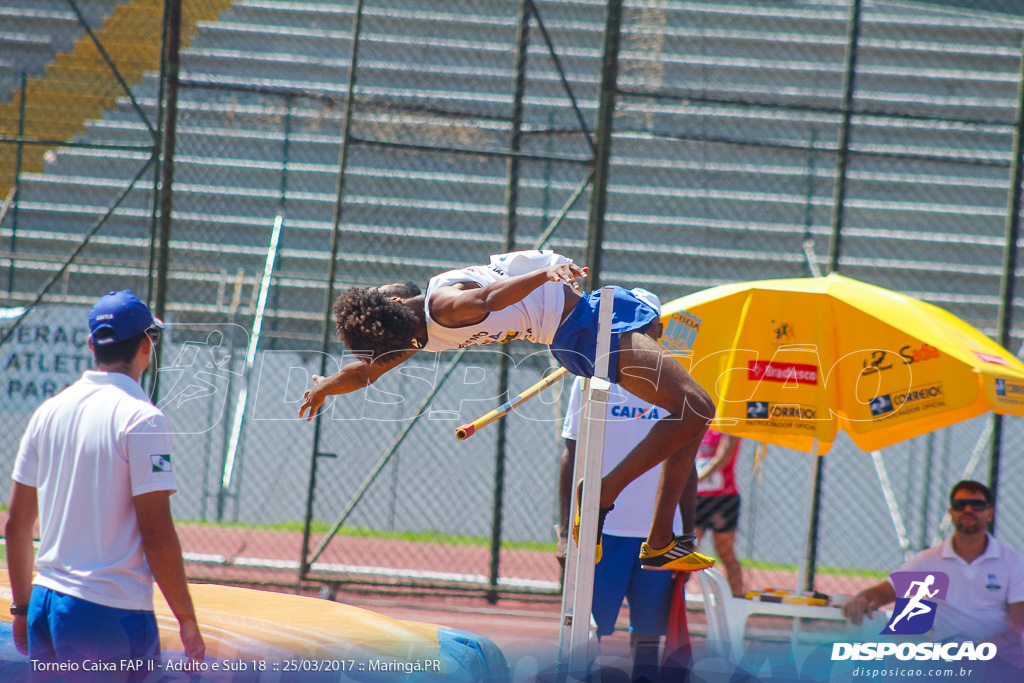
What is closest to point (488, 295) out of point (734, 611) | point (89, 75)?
point (734, 611)

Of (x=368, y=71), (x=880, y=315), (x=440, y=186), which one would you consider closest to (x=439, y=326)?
(x=880, y=315)

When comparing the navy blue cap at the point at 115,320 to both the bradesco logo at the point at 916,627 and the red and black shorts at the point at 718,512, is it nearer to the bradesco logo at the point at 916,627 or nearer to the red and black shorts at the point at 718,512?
the bradesco logo at the point at 916,627

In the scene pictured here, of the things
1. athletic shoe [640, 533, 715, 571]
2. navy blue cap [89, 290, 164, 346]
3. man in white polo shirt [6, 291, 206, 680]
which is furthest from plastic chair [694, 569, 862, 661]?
navy blue cap [89, 290, 164, 346]

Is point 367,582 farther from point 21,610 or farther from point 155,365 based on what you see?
point 21,610

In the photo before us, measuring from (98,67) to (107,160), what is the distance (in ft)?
5.46

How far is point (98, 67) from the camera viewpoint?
1166cm

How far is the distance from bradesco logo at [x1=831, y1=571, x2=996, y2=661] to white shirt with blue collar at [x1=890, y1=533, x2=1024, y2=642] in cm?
5

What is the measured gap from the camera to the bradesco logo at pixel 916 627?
418cm

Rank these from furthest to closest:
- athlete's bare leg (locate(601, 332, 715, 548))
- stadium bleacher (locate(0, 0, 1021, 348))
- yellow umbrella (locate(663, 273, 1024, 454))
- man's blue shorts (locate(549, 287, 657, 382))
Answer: stadium bleacher (locate(0, 0, 1021, 348)) → yellow umbrella (locate(663, 273, 1024, 454)) → man's blue shorts (locate(549, 287, 657, 382)) → athlete's bare leg (locate(601, 332, 715, 548))

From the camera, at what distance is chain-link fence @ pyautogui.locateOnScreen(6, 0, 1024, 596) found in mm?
7223

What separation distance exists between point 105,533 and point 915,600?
3989 millimetres

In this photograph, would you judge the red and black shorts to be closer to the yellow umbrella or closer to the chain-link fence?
the chain-link fence

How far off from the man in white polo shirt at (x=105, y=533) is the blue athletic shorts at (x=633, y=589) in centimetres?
213

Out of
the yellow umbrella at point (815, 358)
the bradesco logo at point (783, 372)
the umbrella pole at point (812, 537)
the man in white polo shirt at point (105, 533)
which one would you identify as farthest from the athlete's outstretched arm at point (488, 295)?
the umbrella pole at point (812, 537)
